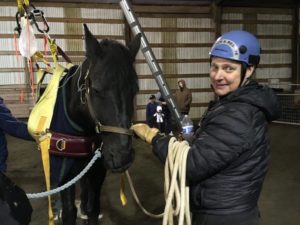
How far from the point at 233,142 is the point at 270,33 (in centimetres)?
1015

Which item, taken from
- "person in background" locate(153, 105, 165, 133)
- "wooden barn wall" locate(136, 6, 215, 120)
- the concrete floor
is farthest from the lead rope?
"wooden barn wall" locate(136, 6, 215, 120)

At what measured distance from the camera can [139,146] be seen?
6.84 m

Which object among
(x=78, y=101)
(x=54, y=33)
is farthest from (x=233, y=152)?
(x=54, y=33)

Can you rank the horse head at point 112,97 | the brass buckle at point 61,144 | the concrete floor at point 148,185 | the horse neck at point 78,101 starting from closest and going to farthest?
the horse head at point 112,97 < the horse neck at point 78,101 < the brass buckle at point 61,144 < the concrete floor at point 148,185

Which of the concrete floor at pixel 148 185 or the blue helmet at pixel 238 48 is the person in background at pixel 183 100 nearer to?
the concrete floor at pixel 148 185

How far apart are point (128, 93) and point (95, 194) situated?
1.16m

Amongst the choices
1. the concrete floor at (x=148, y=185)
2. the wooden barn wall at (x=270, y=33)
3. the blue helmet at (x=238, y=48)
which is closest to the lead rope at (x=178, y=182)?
the blue helmet at (x=238, y=48)

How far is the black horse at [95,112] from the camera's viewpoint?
5.87 feet

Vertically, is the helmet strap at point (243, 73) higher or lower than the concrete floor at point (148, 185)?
higher

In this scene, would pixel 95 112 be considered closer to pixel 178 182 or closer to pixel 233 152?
pixel 178 182

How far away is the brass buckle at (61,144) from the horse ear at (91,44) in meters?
0.63

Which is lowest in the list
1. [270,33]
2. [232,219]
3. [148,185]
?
[148,185]

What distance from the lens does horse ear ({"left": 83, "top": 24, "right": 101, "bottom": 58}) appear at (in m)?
1.86

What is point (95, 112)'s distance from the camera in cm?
187
